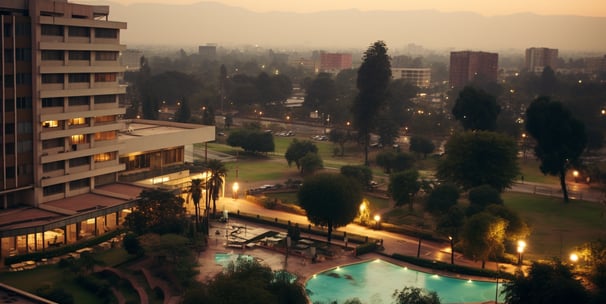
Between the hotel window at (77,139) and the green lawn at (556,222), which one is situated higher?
the hotel window at (77,139)

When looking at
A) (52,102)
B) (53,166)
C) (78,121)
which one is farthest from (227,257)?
(52,102)

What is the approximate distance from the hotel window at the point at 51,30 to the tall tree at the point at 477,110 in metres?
41.4

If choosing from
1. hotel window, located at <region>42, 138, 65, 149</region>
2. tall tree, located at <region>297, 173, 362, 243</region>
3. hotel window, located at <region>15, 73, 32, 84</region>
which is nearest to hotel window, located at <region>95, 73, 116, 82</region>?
hotel window, located at <region>42, 138, 65, 149</region>

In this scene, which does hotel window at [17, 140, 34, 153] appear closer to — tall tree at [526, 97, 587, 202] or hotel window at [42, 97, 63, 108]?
hotel window at [42, 97, 63, 108]

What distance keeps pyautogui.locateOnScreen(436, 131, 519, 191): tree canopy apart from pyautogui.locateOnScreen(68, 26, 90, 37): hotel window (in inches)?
1250

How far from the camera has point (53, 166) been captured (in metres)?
46.6

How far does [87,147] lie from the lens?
49000 mm

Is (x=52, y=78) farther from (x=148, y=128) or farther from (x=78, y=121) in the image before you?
(x=148, y=128)

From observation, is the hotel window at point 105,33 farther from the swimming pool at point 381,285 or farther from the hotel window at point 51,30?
the swimming pool at point 381,285

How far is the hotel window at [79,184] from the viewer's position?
48.5m

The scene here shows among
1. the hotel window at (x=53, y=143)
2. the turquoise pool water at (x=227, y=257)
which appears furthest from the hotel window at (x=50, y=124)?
the turquoise pool water at (x=227, y=257)

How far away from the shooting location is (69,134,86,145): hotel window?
157 feet

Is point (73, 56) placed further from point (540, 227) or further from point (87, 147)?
point (540, 227)

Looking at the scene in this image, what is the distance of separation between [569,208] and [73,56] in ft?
138
